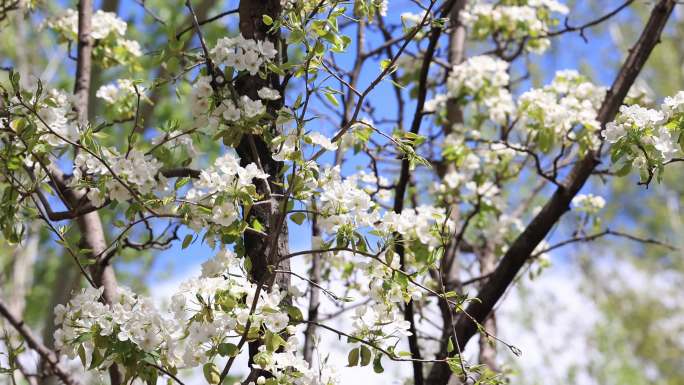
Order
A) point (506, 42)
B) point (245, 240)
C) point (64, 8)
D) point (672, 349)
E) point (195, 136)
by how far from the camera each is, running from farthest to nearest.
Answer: point (672, 349) < point (506, 42) < point (64, 8) < point (195, 136) < point (245, 240)

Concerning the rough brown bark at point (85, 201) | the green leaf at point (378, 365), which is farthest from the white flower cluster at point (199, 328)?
the rough brown bark at point (85, 201)

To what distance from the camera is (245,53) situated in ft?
5.67

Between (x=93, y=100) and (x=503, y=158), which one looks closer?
(x=503, y=158)

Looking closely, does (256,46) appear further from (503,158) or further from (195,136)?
(503,158)

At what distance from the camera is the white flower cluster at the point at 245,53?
170 centimetres

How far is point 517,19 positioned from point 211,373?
231cm

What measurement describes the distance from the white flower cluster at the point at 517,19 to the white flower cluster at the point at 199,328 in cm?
214

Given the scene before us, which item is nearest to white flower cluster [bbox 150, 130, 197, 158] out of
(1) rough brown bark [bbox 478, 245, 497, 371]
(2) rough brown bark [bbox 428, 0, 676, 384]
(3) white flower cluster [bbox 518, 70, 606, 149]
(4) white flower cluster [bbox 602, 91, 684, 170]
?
(2) rough brown bark [bbox 428, 0, 676, 384]

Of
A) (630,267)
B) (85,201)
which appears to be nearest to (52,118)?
(85,201)

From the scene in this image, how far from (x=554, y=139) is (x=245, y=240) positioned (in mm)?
1469

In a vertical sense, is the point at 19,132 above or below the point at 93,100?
below

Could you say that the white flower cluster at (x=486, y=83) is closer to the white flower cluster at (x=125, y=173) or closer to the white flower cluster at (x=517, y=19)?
the white flower cluster at (x=517, y=19)

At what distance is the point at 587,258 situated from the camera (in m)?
12.7

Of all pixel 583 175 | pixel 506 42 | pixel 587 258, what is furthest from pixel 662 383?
pixel 583 175
